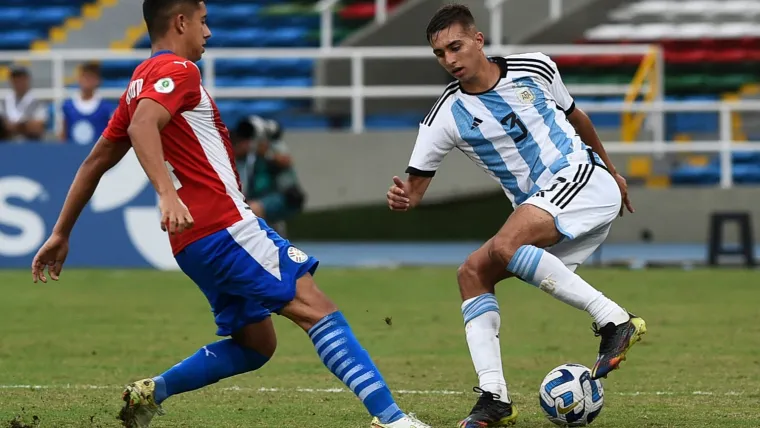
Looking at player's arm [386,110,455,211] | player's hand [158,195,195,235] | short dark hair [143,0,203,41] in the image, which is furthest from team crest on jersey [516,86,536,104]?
player's hand [158,195,195,235]

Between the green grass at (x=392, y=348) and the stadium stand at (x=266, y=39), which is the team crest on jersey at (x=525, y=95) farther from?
the stadium stand at (x=266, y=39)

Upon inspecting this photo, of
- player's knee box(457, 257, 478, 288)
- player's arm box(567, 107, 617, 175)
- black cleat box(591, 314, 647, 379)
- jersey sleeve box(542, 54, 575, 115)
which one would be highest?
jersey sleeve box(542, 54, 575, 115)

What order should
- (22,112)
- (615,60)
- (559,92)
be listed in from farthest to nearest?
(615,60) → (22,112) → (559,92)

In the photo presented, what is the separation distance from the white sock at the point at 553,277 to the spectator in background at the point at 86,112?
1120 cm

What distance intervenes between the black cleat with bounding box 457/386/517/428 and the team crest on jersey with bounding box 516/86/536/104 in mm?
1477

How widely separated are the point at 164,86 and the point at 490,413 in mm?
2109

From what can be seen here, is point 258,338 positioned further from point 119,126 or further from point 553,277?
point 553,277

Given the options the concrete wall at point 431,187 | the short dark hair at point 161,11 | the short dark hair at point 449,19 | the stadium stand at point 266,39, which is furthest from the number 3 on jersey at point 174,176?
the stadium stand at point 266,39

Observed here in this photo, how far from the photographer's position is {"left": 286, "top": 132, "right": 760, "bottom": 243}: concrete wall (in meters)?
18.8

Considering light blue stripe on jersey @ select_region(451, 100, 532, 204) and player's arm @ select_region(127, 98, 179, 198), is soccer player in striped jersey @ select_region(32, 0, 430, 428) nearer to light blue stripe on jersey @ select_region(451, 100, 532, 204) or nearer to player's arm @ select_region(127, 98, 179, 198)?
player's arm @ select_region(127, 98, 179, 198)

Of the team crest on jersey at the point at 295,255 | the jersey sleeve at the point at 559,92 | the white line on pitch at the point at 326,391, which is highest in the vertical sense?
the jersey sleeve at the point at 559,92

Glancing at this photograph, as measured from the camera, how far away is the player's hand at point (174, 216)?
545 centimetres

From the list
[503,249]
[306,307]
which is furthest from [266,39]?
[306,307]

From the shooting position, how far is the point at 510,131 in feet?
22.9
